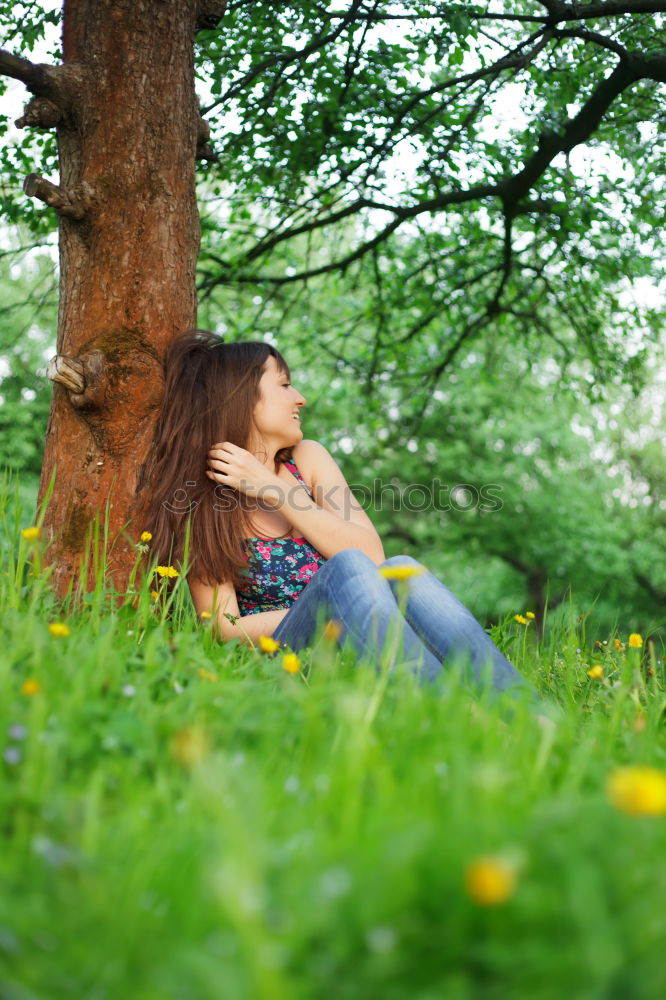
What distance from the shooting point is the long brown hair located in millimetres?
3076

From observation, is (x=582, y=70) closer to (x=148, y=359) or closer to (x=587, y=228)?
(x=587, y=228)

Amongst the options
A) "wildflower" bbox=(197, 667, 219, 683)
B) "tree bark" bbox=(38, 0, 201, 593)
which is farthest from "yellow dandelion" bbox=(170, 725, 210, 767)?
"tree bark" bbox=(38, 0, 201, 593)

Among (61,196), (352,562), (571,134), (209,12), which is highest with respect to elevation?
(571,134)

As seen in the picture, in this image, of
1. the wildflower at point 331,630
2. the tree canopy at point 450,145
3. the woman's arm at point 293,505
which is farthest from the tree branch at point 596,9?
the wildflower at point 331,630

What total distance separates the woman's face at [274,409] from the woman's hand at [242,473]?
203 millimetres

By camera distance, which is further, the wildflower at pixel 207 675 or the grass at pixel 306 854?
the wildflower at pixel 207 675

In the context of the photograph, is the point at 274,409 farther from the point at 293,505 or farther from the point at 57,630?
the point at 57,630

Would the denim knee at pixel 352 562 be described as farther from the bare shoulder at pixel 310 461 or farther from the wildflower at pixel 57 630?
the wildflower at pixel 57 630

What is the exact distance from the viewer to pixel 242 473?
3168 mm

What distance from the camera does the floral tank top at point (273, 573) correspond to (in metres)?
3.28

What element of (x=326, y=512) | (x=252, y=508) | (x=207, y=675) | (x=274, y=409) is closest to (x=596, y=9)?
(x=274, y=409)

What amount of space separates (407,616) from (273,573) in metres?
0.75

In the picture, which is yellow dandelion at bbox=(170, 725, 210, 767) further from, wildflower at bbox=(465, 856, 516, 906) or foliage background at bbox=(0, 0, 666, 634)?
foliage background at bbox=(0, 0, 666, 634)

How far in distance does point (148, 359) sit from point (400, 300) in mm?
4148
